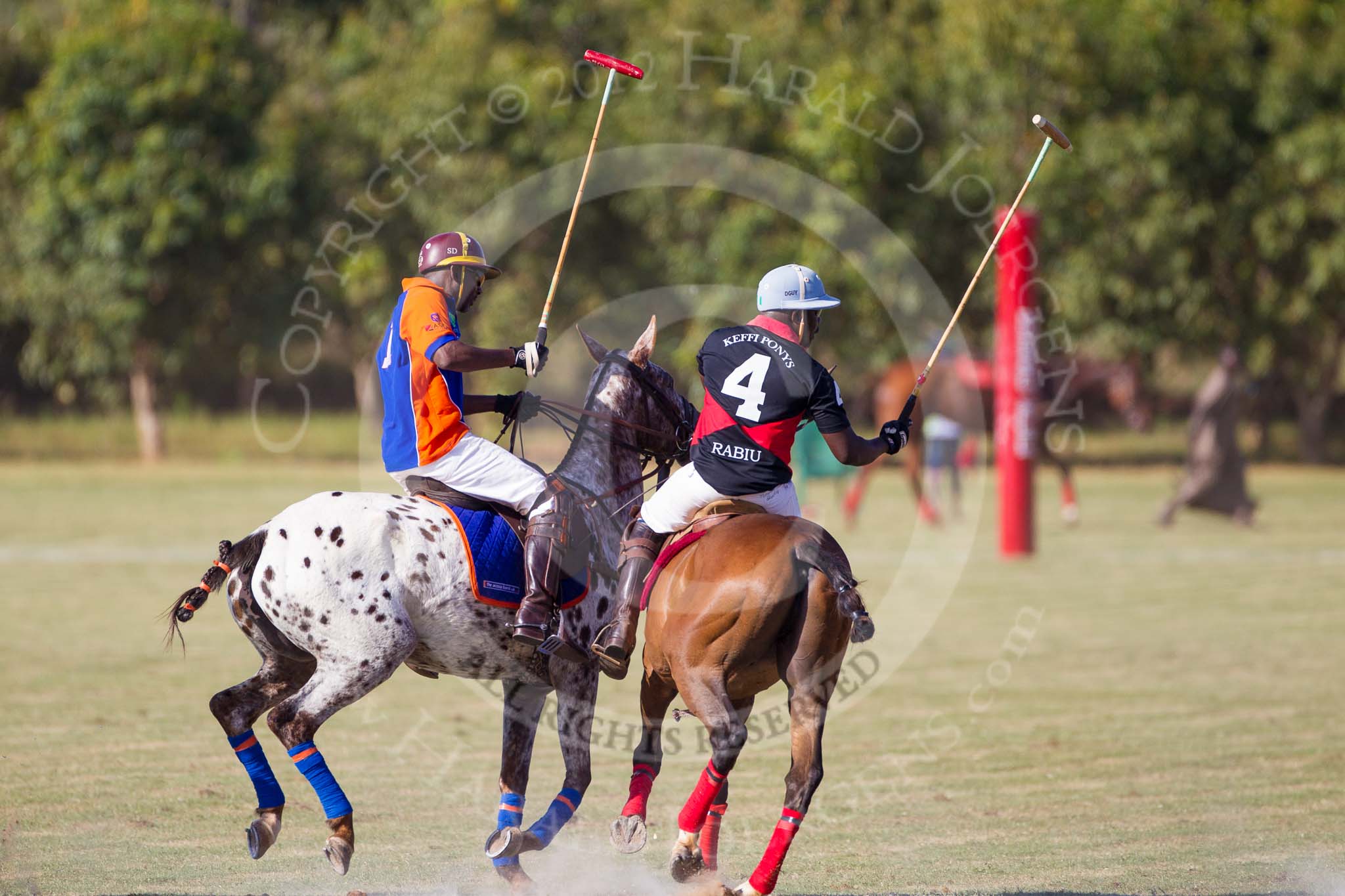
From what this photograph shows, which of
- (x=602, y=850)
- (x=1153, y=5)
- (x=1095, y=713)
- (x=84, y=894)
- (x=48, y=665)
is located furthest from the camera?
(x=1153, y=5)

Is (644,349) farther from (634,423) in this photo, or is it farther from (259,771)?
(259,771)

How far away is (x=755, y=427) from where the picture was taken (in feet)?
19.7

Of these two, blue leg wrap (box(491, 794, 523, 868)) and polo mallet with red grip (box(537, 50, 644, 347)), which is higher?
polo mallet with red grip (box(537, 50, 644, 347))

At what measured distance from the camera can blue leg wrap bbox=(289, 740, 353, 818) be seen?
593 cm

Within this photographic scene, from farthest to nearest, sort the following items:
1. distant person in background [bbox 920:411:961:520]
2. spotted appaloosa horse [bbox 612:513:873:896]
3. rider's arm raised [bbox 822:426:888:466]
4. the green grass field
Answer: distant person in background [bbox 920:411:961:520] < the green grass field < rider's arm raised [bbox 822:426:888:466] < spotted appaloosa horse [bbox 612:513:873:896]

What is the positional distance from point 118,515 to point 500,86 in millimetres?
11467

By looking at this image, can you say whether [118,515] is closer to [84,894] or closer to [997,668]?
[997,668]

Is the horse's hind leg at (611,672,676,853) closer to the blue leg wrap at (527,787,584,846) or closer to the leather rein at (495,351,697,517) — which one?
the blue leg wrap at (527,787,584,846)

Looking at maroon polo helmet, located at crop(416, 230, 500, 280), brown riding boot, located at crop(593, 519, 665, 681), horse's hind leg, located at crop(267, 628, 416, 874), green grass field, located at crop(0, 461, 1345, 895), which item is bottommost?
green grass field, located at crop(0, 461, 1345, 895)

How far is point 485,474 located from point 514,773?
129 cm

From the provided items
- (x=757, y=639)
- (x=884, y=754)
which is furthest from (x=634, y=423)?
(x=884, y=754)

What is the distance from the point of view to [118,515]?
2177 cm

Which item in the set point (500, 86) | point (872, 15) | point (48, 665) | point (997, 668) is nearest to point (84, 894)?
point (48, 665)

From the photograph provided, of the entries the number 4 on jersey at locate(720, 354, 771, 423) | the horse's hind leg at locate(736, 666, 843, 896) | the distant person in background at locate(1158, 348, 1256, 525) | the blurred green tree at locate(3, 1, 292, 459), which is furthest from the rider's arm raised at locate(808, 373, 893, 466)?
the blurred green tree at locate(3, 1, 292, 459)
